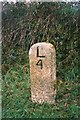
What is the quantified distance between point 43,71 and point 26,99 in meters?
0.44

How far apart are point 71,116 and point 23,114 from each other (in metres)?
0.56

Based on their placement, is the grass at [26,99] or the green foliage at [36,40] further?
the green foliage at [36,40]

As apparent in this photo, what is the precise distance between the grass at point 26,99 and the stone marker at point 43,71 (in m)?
0.10

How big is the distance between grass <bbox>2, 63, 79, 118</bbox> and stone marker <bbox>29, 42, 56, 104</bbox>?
3.9 inches

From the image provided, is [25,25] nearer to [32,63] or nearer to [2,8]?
[2,8]

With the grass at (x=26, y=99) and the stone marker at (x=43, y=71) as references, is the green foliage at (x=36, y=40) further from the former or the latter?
the stone marker at (x=43, y=71)

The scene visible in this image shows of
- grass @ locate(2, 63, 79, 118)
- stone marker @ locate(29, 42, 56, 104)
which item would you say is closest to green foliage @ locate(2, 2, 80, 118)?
grass @ locate(2, 63, 79, 118)

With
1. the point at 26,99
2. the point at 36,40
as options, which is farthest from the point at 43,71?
the point at 36,40

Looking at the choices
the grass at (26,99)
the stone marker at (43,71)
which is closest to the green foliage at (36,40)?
the grass at (26,99)

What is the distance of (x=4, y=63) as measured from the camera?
154 inches

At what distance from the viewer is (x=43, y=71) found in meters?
3.46

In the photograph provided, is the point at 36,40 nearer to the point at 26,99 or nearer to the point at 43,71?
the point at 43,71

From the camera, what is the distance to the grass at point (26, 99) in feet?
11.6

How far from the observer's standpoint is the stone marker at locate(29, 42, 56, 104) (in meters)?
3.44
